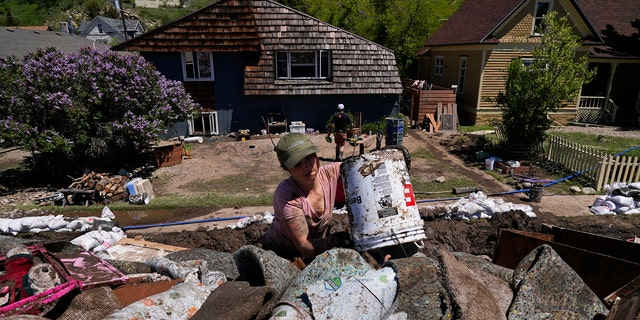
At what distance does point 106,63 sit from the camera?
33.8ft

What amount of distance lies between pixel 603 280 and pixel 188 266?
312 cm

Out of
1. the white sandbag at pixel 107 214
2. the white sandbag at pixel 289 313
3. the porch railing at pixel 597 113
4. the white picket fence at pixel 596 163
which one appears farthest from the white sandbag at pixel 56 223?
the porch railing at pixel 597 113

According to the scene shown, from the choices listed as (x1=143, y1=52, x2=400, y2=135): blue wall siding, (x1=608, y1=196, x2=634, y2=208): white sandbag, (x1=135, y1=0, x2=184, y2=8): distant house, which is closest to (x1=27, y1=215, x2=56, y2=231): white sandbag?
(x1=143, y1=52, x2=400, y2=135): blue wall siding

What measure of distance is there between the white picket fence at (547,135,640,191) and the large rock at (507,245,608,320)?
→ 9.57m

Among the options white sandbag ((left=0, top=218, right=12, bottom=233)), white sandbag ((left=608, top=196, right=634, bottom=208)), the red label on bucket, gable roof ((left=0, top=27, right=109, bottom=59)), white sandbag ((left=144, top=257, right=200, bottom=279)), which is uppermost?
gable roof ((left=0, top=27, right=109, bottom=59))

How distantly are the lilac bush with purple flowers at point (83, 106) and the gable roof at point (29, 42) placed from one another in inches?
540

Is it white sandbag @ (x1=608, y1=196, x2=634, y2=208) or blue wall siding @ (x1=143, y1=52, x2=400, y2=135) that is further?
blue wall siding @ (x1=143, y1=52, x2=400, y2=135)

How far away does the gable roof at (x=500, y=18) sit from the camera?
1738 centimetres

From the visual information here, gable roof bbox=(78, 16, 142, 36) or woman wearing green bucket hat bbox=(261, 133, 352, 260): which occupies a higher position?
gable roof bbox=(78, 16, 142, 36)

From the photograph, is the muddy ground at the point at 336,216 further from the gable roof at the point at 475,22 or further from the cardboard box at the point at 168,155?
the gable roof at the point at 475,22

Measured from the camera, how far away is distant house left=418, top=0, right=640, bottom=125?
676 inches

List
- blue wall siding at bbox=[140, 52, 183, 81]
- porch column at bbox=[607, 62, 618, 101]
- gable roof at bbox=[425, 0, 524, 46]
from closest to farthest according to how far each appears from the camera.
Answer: blue wall siding at bbox=[140, 52, 183, 81]
gable roof at bbox=[425, 0, 524, 46]
porch column at bbox=[607, 62, 618, 101]

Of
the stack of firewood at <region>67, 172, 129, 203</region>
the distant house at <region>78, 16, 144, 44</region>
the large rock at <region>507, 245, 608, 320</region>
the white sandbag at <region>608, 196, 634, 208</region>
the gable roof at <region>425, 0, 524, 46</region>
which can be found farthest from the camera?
the distant house at <region>78, 16, 144, 44</region>

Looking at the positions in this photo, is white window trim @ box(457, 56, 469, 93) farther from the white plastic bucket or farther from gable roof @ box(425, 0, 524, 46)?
the white plastic bucket
